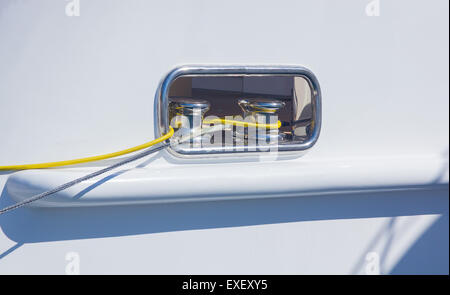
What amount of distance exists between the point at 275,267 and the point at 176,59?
24.1 inches

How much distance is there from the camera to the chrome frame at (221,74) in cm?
123

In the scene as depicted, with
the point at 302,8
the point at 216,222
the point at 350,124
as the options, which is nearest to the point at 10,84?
the point at 216,222

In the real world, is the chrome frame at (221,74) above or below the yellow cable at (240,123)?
above

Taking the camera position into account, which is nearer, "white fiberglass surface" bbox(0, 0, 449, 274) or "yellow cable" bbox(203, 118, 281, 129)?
"white fiberglass surface" bbox(0, 0, 449, 274)

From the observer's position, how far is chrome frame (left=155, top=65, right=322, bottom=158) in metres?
1.23

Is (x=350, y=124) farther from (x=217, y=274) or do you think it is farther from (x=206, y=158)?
(x=217, y=274)

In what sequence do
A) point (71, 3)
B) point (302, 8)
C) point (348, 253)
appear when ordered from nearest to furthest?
point (71, 3)
point (302, 8)
point (348, 253)

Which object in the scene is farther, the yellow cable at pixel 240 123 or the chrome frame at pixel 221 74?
the yellow cable at pixel 240 123

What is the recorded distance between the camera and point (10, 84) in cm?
118

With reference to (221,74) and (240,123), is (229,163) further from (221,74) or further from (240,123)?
(221,74)

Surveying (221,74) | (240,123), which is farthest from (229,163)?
(221,74)

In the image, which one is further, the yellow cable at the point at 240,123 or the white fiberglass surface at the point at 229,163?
the yellow cable at the point at 240,123

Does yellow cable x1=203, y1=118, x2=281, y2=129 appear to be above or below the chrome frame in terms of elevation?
below

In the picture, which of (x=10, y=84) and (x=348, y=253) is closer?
(x=10, y=84)
